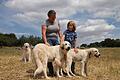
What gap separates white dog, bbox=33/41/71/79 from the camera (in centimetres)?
979

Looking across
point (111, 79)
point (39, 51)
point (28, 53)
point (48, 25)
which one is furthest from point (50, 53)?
point (28, 53)

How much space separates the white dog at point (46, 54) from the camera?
9.79 m

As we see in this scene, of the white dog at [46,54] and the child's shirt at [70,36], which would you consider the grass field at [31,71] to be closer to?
the white dog at [46,54]

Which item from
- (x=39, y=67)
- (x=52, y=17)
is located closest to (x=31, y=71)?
(x=39, y=67)

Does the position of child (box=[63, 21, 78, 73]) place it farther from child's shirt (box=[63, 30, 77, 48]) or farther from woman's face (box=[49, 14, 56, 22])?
woman's face (box=[49, 14, 56, 22])

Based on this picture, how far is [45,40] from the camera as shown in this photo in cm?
1012

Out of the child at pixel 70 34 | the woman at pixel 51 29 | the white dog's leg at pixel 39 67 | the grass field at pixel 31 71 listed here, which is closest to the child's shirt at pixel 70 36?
the child at pixel 70 34

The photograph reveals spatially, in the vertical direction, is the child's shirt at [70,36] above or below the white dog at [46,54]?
above

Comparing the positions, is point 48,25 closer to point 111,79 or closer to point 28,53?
point 111,79

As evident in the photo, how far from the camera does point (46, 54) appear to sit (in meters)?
9.88

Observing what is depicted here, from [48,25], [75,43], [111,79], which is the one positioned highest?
[48,25]

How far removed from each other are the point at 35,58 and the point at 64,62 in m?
1.43

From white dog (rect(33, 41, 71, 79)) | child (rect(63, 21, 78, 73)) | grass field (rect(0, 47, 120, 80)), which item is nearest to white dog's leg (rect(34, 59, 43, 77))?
white dog (rect(33, 41, 71, 79))

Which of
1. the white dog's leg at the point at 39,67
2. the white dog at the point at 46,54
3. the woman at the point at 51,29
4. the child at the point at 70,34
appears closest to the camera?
the white dog's leg at the point at 39,67
